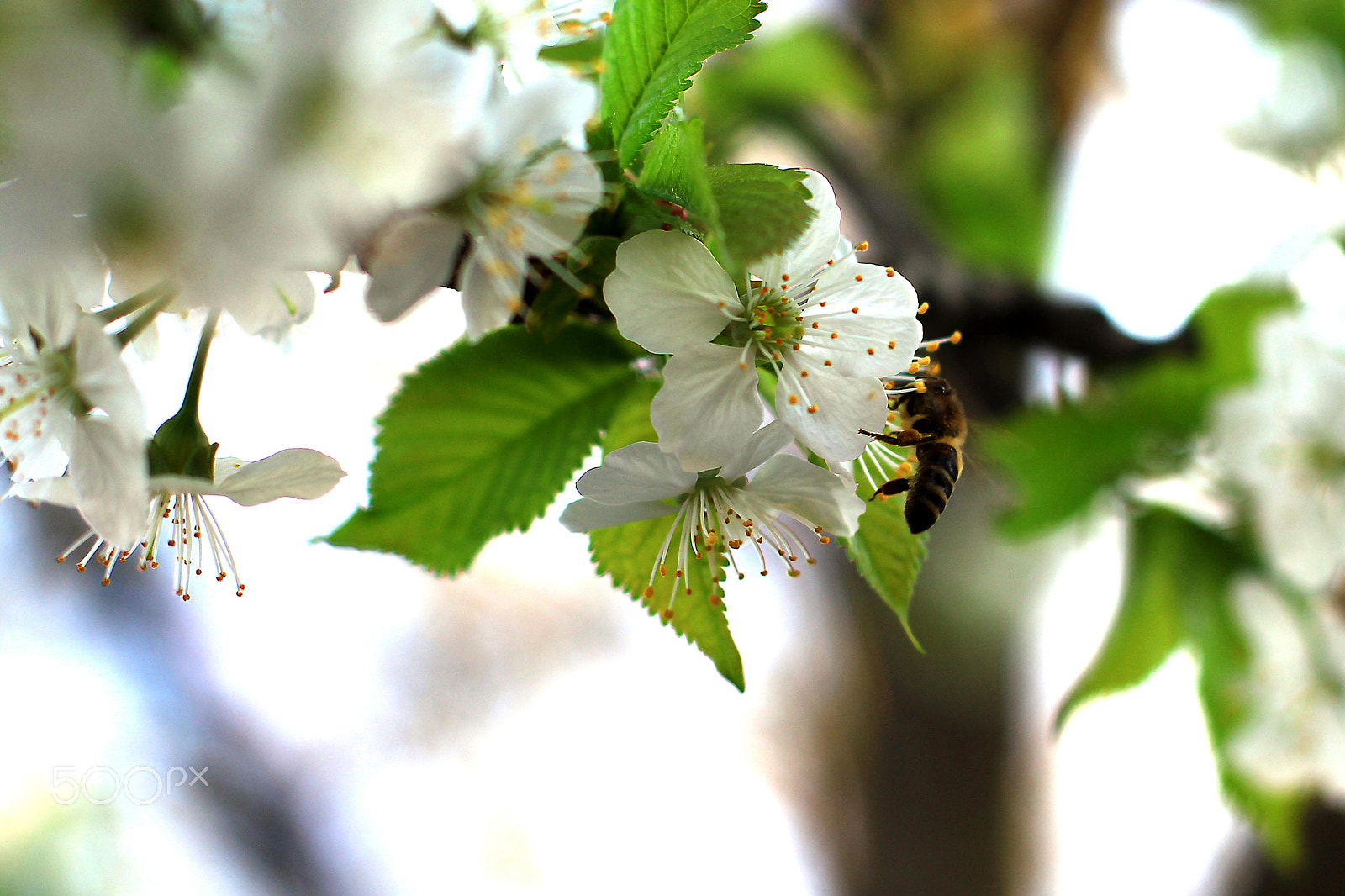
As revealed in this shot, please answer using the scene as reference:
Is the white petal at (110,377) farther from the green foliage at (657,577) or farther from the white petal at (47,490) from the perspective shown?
the green foliage at (657,577)

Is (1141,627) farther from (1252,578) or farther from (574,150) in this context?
(574,150)

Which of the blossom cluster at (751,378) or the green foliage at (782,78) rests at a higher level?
the blossom cluster at (751,378)

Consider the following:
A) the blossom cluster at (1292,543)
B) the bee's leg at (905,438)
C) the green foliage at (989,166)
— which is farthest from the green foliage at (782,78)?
the bee's leg at (905,438)

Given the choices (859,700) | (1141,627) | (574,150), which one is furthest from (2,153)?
(859,700)

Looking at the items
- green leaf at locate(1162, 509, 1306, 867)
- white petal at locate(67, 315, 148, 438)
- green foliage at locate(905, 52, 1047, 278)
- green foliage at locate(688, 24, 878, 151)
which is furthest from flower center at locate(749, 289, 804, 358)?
green foliage at locate(905, 52, 1047, 278)

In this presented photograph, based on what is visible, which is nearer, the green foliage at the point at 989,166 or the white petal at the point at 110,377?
the white petal at the point at 110,377

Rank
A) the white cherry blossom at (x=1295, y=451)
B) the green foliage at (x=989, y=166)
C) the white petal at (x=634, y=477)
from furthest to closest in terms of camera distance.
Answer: the green foliage at (x=989, y=166) → the white cherry blossom at (x=1295, y=451) → the white petal at (x=634, y=477)

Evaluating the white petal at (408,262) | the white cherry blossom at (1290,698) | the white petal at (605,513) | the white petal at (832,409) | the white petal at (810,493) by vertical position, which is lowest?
the white cherry blossom at (1290,698)
